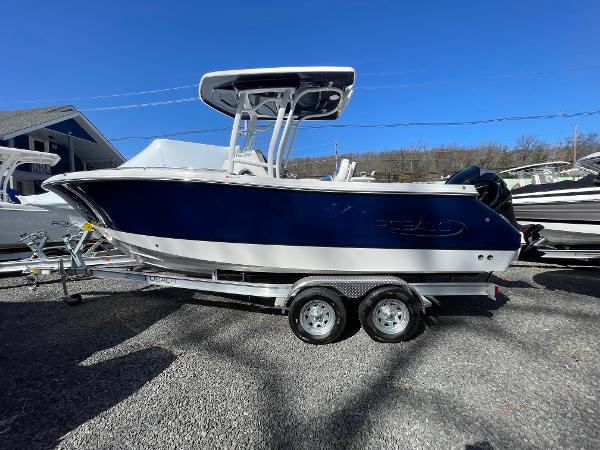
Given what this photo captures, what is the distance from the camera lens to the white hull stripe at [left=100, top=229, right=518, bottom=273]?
340 cm

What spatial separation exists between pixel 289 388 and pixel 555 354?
2.35m

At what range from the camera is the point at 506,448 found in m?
1.98

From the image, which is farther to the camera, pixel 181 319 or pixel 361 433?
pixel 181 319

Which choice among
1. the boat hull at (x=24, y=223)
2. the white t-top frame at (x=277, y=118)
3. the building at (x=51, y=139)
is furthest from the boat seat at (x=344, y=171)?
the building at (x=51, y=139)

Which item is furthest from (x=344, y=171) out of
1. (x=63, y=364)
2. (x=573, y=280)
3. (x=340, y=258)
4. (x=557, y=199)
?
(x=573, y=280)

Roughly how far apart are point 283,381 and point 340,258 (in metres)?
1.24

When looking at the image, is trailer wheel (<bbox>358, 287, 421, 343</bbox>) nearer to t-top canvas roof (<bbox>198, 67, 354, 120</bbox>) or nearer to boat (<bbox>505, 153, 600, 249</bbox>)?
t-top canvas roof (<bbox>198, 67, 354, 120</bbox>)

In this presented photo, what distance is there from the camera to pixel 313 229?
333 centimetres

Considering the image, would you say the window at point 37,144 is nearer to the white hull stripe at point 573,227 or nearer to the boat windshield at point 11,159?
the boat windshield at point 11,159

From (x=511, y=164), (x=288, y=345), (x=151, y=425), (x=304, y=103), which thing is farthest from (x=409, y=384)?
(x=511, y=164)

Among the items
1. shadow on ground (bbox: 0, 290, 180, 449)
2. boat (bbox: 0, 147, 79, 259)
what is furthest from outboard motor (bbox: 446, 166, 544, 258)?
boat (bbox: 0, 147, 79, 259)

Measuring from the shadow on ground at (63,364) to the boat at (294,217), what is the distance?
98 centimetres

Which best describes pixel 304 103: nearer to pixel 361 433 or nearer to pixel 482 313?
pixel 482 313

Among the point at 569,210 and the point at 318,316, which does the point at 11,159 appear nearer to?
the point at 318,316
